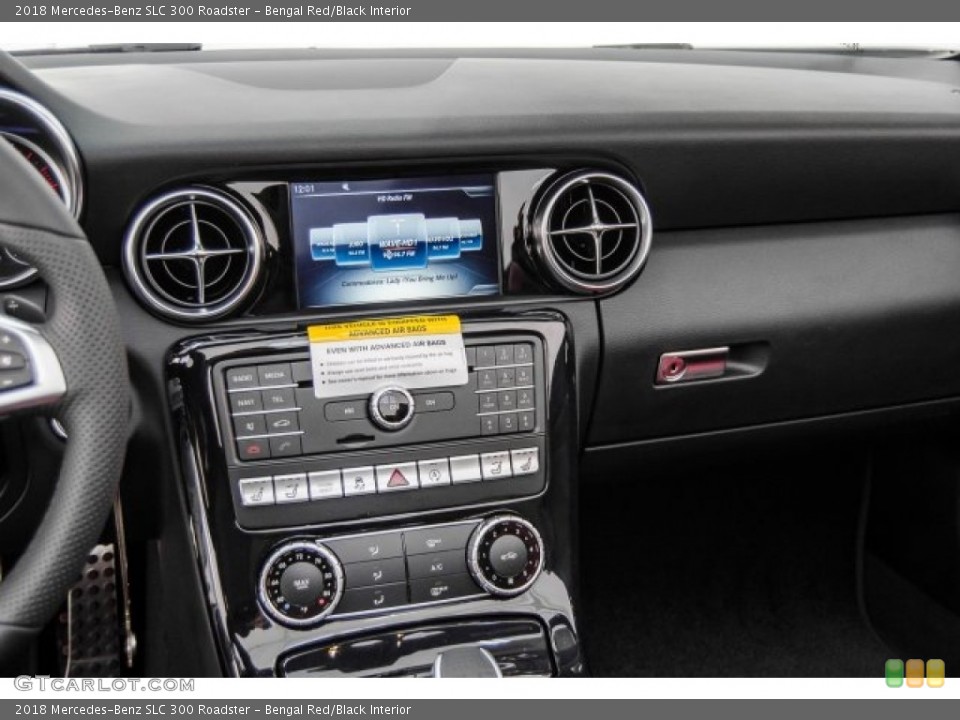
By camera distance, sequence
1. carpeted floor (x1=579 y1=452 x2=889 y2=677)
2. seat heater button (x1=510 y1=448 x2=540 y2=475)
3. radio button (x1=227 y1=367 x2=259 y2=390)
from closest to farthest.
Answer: radio button (x1=227 y1=367 x2=259 y2=390) < seat heater button (x1=510 y1=448 x2=540 y2=475) < carpeted floor (x1=579 y1=452 x2=889 y2=677)

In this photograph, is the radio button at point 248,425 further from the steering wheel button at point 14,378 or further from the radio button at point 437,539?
the steering wheel button at point 14,378

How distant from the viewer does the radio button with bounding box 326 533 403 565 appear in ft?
4.77

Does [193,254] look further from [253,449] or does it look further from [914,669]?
[914,669]

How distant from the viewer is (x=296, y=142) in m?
1.39

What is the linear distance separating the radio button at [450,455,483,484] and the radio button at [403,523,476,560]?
6cm

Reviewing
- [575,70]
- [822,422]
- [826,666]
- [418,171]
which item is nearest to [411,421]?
[418,171]

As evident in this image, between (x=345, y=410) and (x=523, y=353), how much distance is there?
0.23 metres

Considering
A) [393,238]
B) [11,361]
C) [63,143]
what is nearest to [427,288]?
[393,238]

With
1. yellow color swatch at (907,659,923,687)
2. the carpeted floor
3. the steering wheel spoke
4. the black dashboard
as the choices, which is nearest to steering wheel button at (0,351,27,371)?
the steering wheel spoke

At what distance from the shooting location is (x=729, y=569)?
2.29m

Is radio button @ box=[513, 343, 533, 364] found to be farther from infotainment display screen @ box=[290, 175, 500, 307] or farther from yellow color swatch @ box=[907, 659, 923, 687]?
yellow color swatch @ box=[907, 659, 923, 687]

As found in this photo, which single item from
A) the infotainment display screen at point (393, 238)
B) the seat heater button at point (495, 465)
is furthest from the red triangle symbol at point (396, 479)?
the infotainment display screen at point (393, 238)

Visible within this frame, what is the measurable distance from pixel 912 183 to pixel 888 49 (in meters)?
0.43

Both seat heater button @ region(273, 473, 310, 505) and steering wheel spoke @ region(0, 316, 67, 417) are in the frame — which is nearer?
steering wheel spoke @ region(0, 316, 67, 417)
